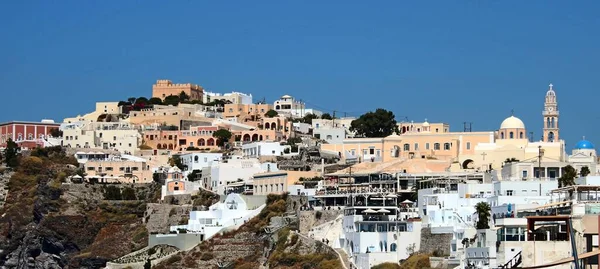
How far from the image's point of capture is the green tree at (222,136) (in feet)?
328

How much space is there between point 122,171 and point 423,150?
2055 cm

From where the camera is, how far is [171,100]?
114 metres

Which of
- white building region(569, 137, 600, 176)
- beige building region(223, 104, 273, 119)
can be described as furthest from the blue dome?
beige building region(223, 104, 273, 119)

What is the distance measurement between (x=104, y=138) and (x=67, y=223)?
15935 mm

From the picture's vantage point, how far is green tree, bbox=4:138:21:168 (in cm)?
9375

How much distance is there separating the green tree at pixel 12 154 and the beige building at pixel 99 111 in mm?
14698

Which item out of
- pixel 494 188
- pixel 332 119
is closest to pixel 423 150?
pixel 494 188

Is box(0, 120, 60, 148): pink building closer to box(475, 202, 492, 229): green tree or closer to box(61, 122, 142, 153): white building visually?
box(61, 122, 142, 153): white building

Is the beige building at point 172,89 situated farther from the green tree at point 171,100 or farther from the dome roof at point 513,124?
the dome roof at point 513,124

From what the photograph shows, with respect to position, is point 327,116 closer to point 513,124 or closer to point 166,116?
point 166,116

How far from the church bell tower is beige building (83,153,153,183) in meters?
26.2

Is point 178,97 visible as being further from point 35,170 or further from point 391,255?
point 391,255

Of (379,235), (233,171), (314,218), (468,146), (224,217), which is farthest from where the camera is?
(233,171)

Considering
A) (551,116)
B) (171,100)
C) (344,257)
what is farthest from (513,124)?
(171,100)
